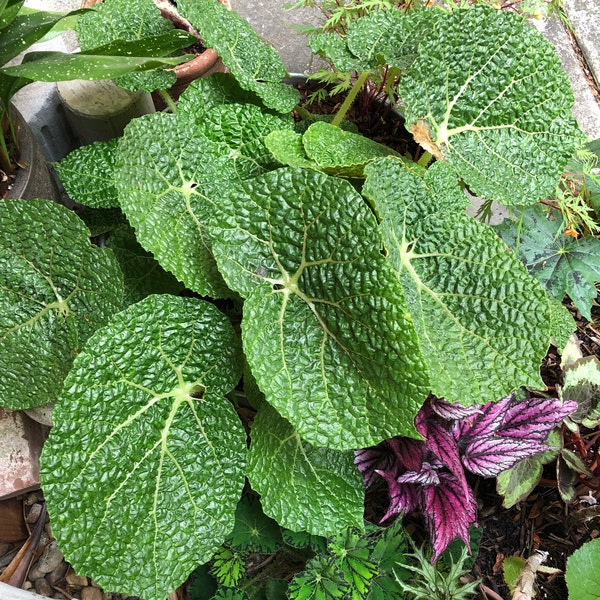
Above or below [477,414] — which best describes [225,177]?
above

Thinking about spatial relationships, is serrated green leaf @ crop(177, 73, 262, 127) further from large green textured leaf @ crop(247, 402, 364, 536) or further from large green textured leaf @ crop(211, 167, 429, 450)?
large green textured leaf @ crop(247, 402, 364, 536)

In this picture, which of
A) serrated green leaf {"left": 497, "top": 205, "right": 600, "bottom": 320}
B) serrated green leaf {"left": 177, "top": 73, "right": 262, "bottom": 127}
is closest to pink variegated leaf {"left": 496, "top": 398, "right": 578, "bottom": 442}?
serrated green leaf {"left": 497, "top": 205, "right": 600, "bottom": 320}

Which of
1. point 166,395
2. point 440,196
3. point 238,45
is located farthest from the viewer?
point 238,45

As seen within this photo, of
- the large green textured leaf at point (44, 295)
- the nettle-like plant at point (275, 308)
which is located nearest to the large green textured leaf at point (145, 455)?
the nettle-like plant at point (275, 308)

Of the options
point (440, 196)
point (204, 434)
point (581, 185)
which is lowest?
point (204, 434)

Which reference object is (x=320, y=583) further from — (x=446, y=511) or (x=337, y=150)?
(x=337, y=150)

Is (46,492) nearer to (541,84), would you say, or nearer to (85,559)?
(85,559)

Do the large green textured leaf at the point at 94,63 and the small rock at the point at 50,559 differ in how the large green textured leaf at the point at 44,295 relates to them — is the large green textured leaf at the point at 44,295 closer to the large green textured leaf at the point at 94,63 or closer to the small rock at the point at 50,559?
the large green textured leaf at the point at 94,63

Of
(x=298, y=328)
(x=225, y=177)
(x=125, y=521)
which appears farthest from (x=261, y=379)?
(x=225, y=177)
